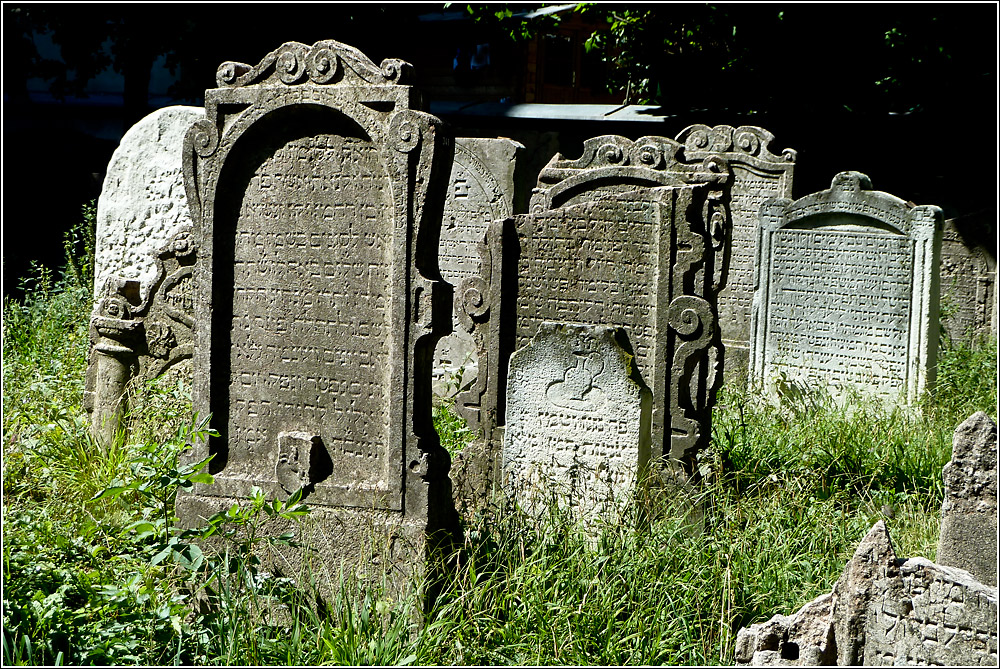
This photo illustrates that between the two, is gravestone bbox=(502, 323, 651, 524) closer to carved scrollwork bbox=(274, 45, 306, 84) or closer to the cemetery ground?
the cemetery ground

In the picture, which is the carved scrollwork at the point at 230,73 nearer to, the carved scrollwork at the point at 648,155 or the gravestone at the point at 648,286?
the gravestone at the point at 648,286

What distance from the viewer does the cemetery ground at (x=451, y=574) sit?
3.35m

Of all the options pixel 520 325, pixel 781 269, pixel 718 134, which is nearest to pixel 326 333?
pixel 520 325

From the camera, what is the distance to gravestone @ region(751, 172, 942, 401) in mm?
7078

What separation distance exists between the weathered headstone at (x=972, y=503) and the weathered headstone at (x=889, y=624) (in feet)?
1.65

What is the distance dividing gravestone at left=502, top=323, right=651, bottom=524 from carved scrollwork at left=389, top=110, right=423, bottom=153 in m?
1.37

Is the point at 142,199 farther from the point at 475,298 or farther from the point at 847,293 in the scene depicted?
the point at 847,293

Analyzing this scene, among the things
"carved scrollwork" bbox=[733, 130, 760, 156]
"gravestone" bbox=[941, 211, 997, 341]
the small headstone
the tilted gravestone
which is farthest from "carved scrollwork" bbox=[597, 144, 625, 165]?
"gravestone" bbox=[941, 211, 997, 341]

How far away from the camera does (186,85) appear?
43.9ft

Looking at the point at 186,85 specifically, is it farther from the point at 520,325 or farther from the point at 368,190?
the point at 368,190

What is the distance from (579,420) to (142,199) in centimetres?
325

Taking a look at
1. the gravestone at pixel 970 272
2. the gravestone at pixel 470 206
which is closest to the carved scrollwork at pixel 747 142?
the gravestone at pixel 470 206

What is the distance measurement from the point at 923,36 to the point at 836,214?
4405 millimetres

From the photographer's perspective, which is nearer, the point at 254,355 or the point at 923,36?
the point at 254,355
